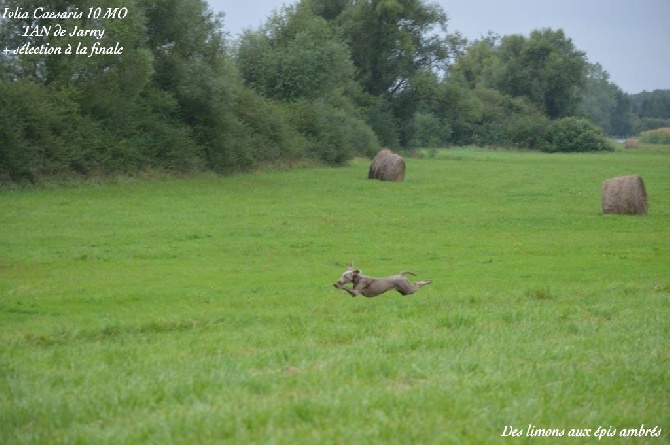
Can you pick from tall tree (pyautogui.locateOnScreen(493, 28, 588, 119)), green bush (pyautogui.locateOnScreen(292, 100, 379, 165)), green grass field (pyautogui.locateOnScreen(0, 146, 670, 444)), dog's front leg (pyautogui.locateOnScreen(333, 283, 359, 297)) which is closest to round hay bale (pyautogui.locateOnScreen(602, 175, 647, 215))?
green grass field (pyautogui.locateOnScreen(0, 146, 670, 444))

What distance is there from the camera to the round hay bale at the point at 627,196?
109ft

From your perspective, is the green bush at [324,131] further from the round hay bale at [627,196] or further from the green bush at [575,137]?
the green bush at [575,137]

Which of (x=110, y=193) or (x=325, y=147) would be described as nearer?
(x=110, y=193)

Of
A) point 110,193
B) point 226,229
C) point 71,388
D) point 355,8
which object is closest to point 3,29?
point 110,193

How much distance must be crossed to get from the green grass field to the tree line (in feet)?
20.3

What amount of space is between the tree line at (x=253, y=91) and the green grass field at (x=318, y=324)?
6.19m

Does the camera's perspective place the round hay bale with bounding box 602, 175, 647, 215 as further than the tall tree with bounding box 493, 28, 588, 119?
No

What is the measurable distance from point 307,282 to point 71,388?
1120cm

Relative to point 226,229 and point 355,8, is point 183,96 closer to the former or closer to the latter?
point 226,229

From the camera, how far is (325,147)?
60.8 m

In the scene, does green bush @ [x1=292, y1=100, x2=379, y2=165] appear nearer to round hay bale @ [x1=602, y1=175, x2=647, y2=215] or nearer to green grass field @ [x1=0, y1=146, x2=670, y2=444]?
green grass field @ [x1=0, y1=146, x2=670, y2=444]

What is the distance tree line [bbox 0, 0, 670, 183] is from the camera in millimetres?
38969

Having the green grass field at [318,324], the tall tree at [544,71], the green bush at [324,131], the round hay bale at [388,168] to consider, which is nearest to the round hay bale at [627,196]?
the green grass field at [318,324]

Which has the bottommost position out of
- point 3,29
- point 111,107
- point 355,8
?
point 111,107
